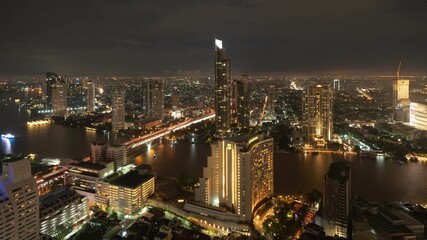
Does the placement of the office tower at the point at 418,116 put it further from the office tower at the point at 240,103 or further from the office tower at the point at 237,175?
the office tower at the point at 237,175

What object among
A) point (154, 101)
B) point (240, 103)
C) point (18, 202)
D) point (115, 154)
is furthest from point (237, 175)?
point (154, 101)

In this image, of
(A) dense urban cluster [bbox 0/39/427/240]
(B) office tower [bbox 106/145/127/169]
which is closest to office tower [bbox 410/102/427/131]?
(A) dense urban cluster [bbox 0/39/427/240]

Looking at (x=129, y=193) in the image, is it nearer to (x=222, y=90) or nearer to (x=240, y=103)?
(x=240, y=103)

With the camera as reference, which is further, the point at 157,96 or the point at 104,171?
the point at 157,96

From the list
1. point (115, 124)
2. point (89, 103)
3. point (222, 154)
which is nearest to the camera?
point (222, 154)

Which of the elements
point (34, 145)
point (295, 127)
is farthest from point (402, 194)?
point (34, 145)

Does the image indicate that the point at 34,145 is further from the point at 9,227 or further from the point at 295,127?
the point at 295,127

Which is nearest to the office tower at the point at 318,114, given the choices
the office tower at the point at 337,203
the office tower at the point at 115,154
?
the office tower at the point at 115,154
